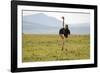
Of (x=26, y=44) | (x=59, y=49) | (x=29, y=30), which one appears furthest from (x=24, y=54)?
(x=59, y=49)

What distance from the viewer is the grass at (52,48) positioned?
1754 millimetres

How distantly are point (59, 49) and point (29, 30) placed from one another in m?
0.33

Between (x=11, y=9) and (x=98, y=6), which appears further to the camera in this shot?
(x=98, y=6)

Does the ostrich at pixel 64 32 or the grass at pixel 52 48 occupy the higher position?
the ostrich at pixel 64 32

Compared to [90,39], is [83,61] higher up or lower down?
lower down

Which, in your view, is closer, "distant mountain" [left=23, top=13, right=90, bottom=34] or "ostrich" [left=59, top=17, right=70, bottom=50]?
"distant mountain" [left=23, top=13, right=90, bottom=34]

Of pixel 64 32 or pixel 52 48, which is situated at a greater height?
pixel 64 32

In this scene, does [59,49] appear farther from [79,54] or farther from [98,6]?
[98,6]

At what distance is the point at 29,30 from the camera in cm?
175

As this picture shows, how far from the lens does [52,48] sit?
183cm

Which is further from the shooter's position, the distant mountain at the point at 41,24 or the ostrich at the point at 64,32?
the ostrich at the point at 64,32

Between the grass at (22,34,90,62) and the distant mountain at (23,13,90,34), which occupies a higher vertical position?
the distant mountain at (23,13,90,34)

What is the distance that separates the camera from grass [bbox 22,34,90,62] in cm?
175

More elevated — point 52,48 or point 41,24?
point 41,24
